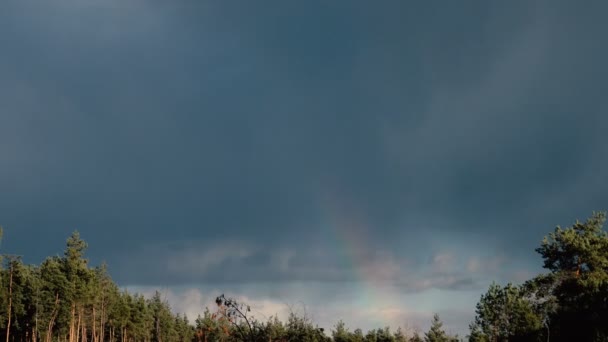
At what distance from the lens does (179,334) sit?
5758 inches

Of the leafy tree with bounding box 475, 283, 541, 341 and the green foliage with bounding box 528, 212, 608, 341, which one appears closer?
the green foliage with bounding box 528, 212, 608, 341

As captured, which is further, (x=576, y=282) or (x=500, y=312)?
(x=500, y=312)

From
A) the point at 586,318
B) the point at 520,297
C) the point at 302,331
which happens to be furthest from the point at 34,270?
the point at 586,318

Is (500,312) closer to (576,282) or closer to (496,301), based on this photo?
(496,301)

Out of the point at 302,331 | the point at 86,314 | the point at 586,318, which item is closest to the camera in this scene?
the point at 586,318

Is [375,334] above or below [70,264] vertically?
below

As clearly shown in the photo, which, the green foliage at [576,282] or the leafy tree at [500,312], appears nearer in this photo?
the green foliage at [576,282]

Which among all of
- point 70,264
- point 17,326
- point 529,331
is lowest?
point 529,331

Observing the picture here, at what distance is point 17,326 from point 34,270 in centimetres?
1511

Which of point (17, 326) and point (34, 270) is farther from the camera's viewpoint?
point (34, 270)

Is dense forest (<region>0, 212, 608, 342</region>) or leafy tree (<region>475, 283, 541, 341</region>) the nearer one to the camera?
dense forest (<region>0, 212, 608, 342</region>)

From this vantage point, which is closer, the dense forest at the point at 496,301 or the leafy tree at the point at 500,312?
the dense forest at the point at 496,301

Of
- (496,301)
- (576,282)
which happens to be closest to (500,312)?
(496,301)

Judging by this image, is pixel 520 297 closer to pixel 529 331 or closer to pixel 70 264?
pixel 529 331
